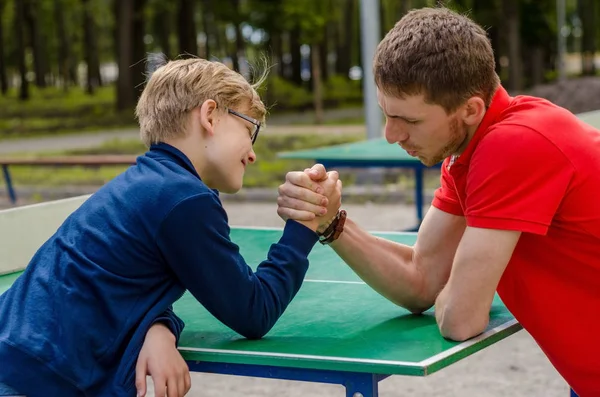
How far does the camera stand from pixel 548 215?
7.75 ft

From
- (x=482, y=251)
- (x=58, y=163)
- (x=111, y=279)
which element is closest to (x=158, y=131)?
(x=111, y=279)

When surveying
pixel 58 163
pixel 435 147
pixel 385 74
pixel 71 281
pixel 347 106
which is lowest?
pixel 347 106

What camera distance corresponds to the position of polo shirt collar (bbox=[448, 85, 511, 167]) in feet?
8.23

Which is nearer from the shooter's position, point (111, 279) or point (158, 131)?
point (111, 279)

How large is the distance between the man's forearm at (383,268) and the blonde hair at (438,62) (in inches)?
19.7

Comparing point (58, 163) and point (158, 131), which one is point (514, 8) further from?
point (158, 131)

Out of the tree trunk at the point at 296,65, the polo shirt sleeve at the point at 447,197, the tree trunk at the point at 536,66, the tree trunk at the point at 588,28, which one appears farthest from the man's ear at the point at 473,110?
the tree trunk at the point at 588,28

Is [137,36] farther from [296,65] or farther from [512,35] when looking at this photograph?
[512,35]

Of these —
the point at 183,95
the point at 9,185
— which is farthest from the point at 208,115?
the point at 9,185

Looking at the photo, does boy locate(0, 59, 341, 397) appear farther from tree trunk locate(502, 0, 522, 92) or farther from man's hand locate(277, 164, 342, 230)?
tree trunk locate(502, 0, 522, 92)

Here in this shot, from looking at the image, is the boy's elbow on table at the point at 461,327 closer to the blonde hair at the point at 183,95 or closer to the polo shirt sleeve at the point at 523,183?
the polo shirt sleeve at the point at 523,183

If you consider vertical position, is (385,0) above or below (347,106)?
above

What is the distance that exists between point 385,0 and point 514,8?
14.6 metres

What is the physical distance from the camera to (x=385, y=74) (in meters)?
2.48
